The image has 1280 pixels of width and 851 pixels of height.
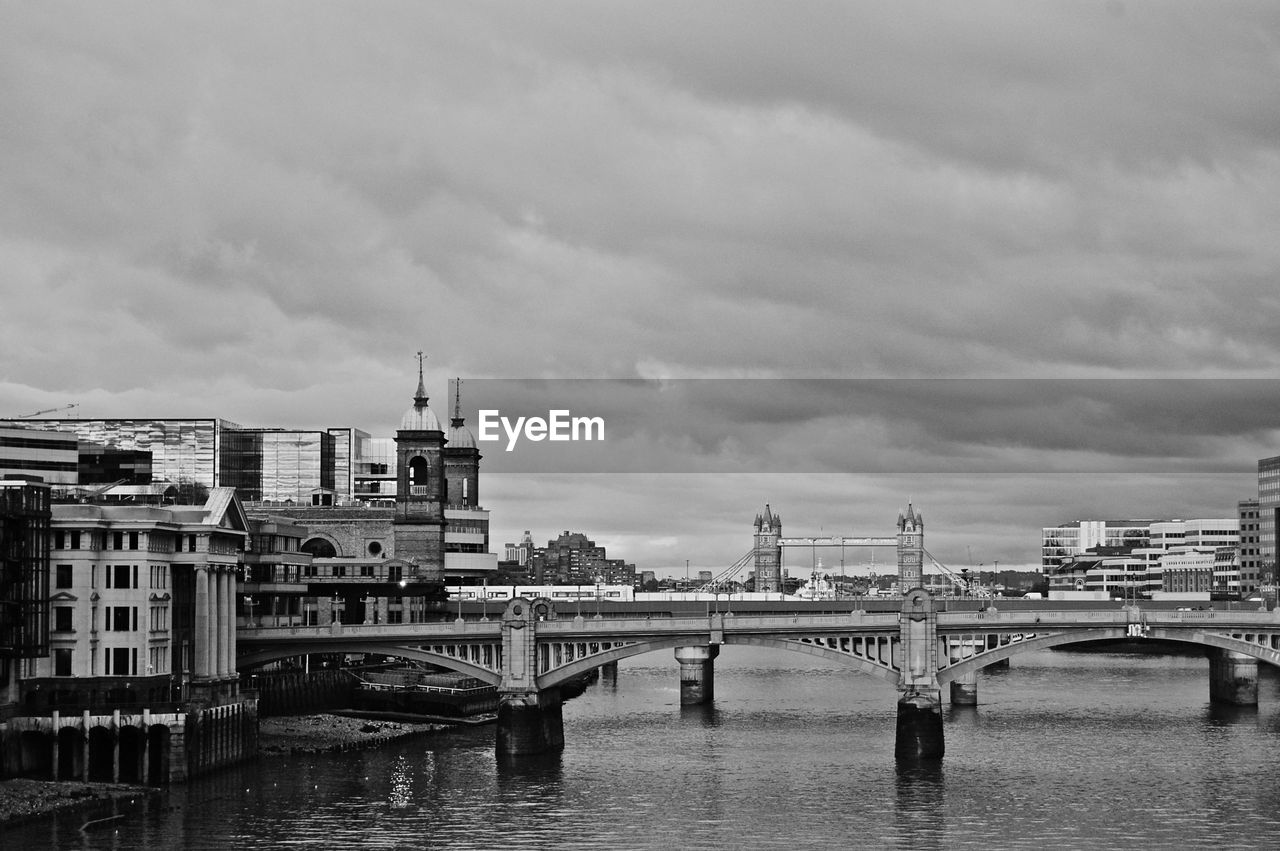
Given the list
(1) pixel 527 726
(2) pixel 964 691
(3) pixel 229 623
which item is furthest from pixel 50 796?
(2) pixel 964 691

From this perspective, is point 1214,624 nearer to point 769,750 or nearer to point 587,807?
point 769,750

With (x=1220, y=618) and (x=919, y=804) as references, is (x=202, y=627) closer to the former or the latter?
(x=919, y=804)

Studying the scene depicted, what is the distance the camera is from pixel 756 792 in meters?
111

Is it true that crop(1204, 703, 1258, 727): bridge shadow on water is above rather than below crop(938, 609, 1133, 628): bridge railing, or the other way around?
below

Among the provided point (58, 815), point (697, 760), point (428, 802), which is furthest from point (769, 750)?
point (58, 815)

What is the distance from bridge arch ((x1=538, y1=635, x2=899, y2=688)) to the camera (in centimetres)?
12950

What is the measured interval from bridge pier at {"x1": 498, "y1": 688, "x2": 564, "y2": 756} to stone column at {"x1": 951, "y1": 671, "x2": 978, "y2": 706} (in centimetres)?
4798

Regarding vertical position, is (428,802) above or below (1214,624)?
below

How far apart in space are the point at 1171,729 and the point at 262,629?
232 feet

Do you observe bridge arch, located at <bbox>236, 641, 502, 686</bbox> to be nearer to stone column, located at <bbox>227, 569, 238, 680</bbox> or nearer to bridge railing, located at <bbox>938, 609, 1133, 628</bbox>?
stone column, located at <bbox>227, 569, 238, 680</bbox>

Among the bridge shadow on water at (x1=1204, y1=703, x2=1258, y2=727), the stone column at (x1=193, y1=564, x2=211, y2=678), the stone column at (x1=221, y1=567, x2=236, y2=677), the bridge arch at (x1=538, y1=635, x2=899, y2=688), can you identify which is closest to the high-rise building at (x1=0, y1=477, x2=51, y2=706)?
the stone column at (x1=193, y1=564, x2=211, y2=678)

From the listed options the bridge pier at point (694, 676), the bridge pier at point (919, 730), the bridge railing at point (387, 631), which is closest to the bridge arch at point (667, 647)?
the bridge railing at point (387, 631)

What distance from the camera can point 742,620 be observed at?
438 ft

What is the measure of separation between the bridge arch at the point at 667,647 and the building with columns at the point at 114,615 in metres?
24.4
